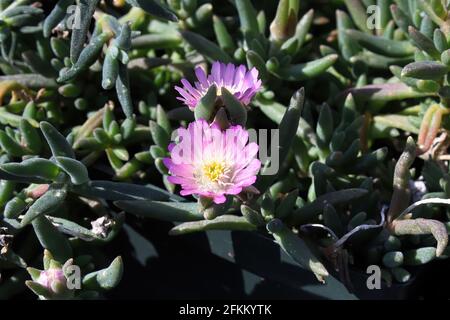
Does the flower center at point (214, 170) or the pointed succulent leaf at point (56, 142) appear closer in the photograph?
the flower center at point (214, 170)

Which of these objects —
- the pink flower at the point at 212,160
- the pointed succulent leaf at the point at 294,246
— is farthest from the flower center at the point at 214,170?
the pointed succulent leaf at the point at 294,246

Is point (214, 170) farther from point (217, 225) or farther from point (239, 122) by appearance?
point (217, 225)

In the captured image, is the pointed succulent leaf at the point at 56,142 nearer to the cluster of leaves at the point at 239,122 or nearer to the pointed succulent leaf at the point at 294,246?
the cluster of leaves at the point at 239,122

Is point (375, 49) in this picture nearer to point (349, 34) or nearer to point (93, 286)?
point (349, 34)

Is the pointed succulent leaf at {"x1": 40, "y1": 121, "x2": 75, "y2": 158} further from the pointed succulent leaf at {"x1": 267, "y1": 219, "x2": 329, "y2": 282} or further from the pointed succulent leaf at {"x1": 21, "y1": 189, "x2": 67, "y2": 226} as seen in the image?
the pointed succulent leaf at {"x1": 267, "y1": 219, "x2": 329, "y2": 282}

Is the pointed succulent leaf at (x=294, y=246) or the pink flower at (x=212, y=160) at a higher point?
the pink flower at (x=212, y=160)

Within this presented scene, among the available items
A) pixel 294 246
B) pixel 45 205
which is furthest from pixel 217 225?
pixel 45 205

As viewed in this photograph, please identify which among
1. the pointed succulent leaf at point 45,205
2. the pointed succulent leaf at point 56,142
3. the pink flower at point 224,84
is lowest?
the pointed succulent leaf at point 45,205
